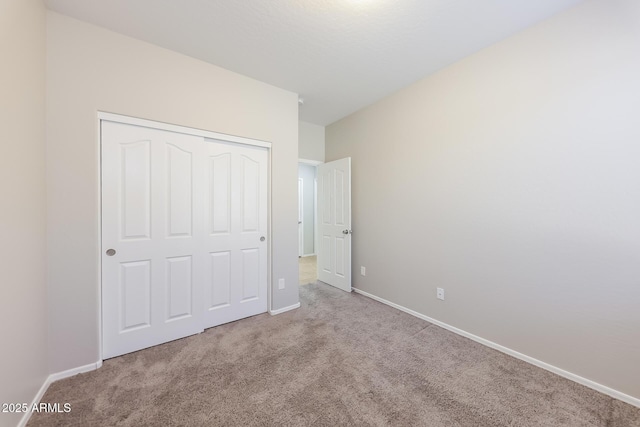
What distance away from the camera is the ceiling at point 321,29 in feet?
5.45

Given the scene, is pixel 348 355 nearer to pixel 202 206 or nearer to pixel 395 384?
pixel 395 384

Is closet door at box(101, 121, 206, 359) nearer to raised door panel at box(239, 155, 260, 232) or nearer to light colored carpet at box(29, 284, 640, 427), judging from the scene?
light colored carpet at box(29, 284, 640, 427)

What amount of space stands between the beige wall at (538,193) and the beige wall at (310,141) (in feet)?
4.92

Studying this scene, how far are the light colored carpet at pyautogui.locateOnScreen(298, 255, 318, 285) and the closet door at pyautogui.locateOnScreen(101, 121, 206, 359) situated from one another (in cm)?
201

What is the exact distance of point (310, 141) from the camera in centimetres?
391

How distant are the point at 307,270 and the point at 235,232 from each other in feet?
8.12

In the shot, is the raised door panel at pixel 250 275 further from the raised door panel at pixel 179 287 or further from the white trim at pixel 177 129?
the white trim at pixel 177 129

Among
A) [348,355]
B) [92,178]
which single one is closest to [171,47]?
[92,178]

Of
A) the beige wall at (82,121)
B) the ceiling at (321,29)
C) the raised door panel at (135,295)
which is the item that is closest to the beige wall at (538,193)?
the ceiling at (321,29)

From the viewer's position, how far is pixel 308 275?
4391 mm

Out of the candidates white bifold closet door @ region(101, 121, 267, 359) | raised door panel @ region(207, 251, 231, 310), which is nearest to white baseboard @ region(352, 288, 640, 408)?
white bifold closet door @ region(101, 121, 267, 359)

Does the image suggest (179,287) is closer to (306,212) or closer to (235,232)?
(235,232)

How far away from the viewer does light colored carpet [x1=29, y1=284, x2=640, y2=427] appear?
139cm

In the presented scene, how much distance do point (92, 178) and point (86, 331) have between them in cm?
115
